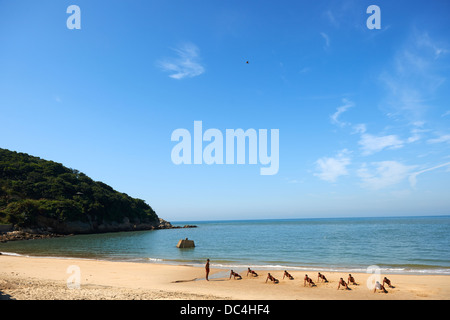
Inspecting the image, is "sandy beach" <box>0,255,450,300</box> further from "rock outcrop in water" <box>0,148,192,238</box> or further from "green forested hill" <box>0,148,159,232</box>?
"rock outcrop in water" <box>0,148,192,238</box>

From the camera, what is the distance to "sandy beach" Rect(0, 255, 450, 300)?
13547 mm

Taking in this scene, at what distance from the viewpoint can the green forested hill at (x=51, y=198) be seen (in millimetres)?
71344

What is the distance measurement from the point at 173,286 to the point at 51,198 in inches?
3458

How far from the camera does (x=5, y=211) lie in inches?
2616

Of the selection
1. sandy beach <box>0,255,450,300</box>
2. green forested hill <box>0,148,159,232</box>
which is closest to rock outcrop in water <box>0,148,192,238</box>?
green forested hill <box>0,148,159,232</box>

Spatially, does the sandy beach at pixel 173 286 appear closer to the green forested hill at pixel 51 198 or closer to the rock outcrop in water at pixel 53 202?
the green forested hill at pixel 51 198

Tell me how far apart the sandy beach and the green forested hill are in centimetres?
5559

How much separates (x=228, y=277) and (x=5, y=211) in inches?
2779

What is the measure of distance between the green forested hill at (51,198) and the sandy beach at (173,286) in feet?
182

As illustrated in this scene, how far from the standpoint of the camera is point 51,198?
8738cm

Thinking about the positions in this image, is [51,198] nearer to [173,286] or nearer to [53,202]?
[53,202]

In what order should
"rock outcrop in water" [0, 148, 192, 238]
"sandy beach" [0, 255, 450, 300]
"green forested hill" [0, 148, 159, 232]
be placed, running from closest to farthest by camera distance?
1. "sandy beach" [0, 255, 450, 300]
2. "rock outcrop in water" [0, 148, 192, 238]
3. "green forested hill" [0, 148, 159, 232]

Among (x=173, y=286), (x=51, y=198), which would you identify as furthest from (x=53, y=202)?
(x=173, y=286)

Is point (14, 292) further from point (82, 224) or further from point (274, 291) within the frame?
point (82, 224)
